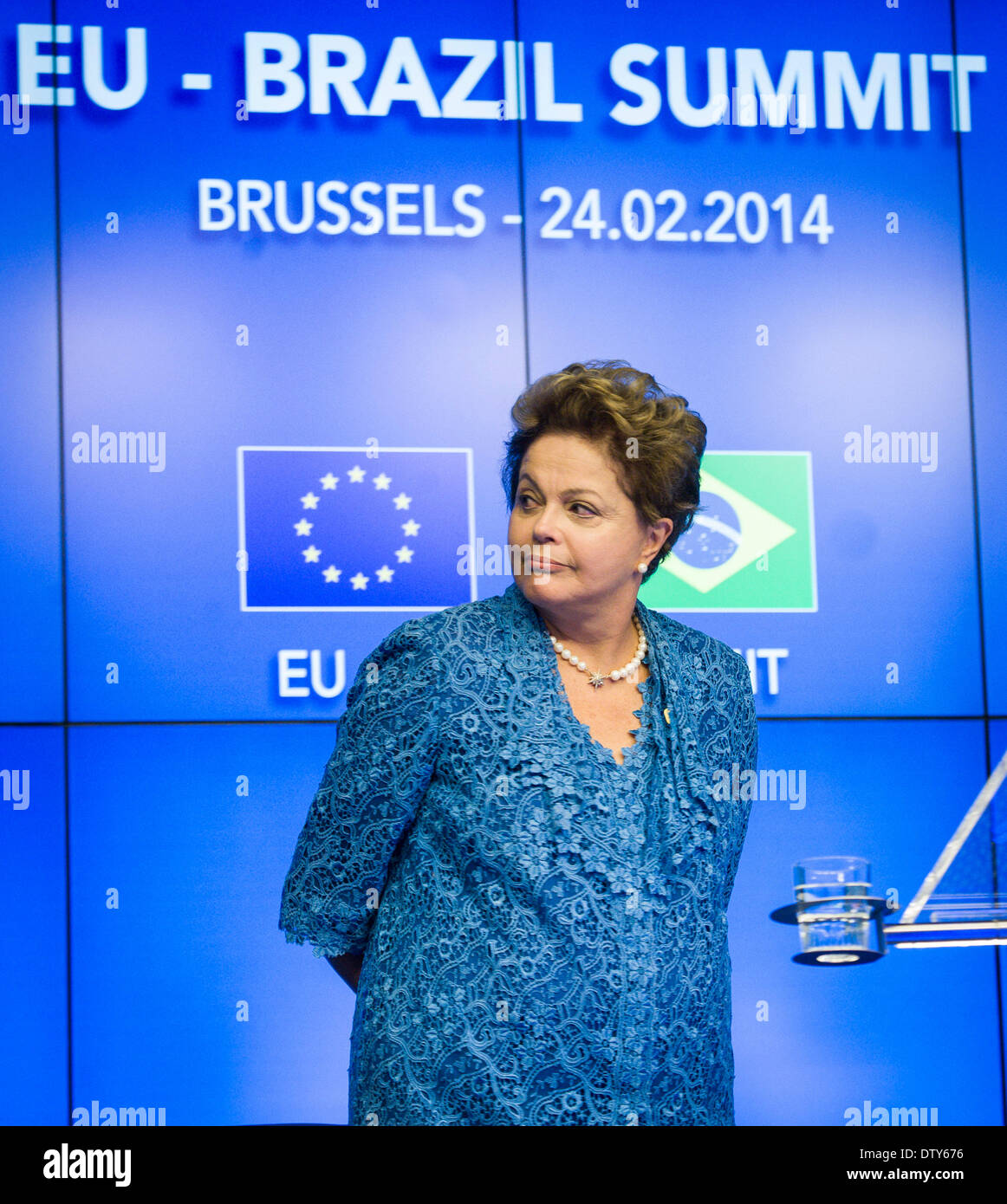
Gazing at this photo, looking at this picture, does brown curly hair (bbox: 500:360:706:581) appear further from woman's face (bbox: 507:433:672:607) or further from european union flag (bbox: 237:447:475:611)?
european union flag (bbox: 237:447:475:611)

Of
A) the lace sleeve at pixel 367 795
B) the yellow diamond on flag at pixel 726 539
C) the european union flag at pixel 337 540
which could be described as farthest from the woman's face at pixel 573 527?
the yellow diamond on flag at pixel 726 539

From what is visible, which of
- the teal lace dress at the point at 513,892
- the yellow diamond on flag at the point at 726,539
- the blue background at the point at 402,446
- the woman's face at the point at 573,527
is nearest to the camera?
the teal lace dress at the point at 513,892

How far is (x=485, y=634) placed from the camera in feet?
6.95

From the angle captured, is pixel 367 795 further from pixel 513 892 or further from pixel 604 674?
pixel 604 674

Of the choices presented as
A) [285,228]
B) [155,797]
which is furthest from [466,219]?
[155,797]

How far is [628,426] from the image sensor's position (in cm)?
216

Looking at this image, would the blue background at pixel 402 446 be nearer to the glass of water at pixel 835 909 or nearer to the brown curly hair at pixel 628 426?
the brown curly hair at pixel 628 426

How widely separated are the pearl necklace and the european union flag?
6.53 feet

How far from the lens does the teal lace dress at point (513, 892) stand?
1938mm

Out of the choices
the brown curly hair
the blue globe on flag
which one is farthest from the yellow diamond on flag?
the brown curly hair

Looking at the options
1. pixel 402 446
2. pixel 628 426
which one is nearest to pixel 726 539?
pixel 402 446

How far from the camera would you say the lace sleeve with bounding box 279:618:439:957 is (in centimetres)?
203

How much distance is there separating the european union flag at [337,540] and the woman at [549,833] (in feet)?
6.55
